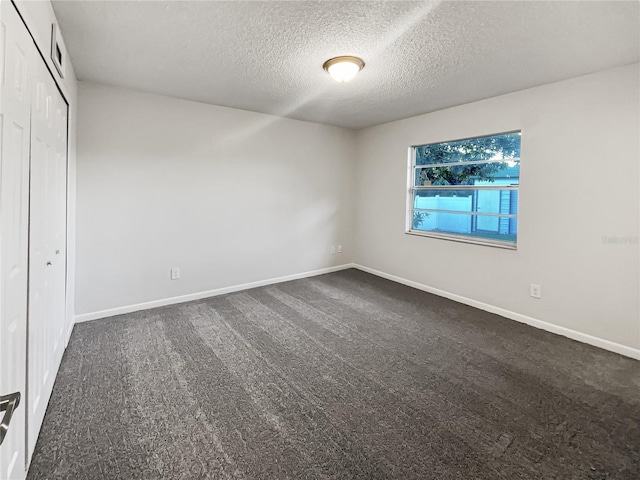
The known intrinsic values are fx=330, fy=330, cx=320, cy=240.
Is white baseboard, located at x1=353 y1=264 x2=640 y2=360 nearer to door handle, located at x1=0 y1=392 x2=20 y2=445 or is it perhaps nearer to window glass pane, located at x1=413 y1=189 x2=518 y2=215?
window glass pane, located at x1=413 y1=189 x2=518 y2=215

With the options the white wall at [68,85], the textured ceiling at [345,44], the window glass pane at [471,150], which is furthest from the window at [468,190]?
the white wall at [68,85]

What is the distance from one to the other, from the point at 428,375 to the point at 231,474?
1.48 m

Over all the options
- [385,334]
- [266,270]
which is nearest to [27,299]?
[385,334]

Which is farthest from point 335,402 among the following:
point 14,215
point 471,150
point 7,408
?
point 471,150

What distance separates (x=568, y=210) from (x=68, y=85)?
14.3ft

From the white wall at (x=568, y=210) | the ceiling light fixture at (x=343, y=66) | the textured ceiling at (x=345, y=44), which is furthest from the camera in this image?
the white wall at (x=568, y=210)

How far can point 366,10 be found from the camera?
193 centimetres

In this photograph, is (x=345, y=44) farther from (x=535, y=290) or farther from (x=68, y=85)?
(x=535, y=290)

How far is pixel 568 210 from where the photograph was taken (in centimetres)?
302

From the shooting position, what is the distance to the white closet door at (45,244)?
161 cm

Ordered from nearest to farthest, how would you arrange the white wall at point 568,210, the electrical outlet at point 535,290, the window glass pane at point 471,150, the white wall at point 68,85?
1. the white wall at point 68,85
2. the white wall at point 568,210
3. the electrical outlet at point 535,290
4. the window glass pane at point 471,150

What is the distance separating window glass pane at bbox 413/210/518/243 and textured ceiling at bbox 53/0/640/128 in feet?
4.45

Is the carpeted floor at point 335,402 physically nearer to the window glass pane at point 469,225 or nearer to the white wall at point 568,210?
the white wall at point 568,210

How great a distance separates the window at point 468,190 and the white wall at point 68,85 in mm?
3795
